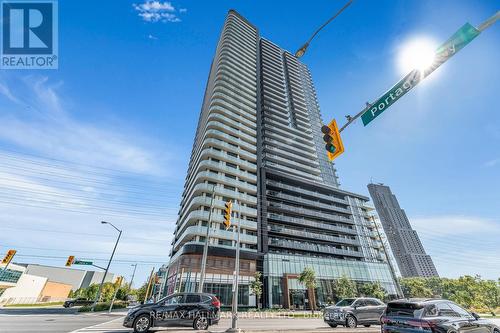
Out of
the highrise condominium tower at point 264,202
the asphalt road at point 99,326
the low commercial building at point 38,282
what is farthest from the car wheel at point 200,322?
the low commercial building at point 38,282

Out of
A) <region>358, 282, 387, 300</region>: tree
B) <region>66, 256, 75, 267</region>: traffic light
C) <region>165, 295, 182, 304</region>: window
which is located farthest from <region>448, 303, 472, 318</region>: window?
<region>358, 282, 387, 300</region>: tree

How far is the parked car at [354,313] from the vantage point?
11930 millimetres

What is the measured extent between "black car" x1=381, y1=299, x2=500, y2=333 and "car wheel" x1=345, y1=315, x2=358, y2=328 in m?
5.92

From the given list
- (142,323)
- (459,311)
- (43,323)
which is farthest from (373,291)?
(43,323)

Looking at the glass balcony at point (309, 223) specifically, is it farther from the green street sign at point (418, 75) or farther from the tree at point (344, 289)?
the green street sign at point (418, 75)

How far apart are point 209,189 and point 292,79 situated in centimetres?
6664

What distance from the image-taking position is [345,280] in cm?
3984

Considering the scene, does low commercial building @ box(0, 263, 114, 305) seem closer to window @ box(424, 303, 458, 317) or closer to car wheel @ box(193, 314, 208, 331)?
car wheel @ box(193, 314, 208, 331)

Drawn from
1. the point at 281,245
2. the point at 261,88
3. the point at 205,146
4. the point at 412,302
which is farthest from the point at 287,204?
the point at 412,302

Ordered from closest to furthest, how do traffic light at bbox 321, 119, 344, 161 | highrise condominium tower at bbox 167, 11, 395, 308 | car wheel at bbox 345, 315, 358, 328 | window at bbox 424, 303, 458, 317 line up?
traffic light at bbox 321, 119, 344, 161 < window at bbox 424, 303, 458, 317 < car wheel at bbox 345, 315, 358, 328 < highrise condominium tower at bbox 167, 11, 395, 308

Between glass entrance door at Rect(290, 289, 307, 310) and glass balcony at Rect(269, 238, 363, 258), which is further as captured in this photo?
glass balcony at Rect(269, 238, 363, 258)

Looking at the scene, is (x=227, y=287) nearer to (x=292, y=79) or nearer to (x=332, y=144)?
(x=332, y=144)

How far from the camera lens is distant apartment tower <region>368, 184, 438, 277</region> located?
480ft

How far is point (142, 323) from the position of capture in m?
9.33
